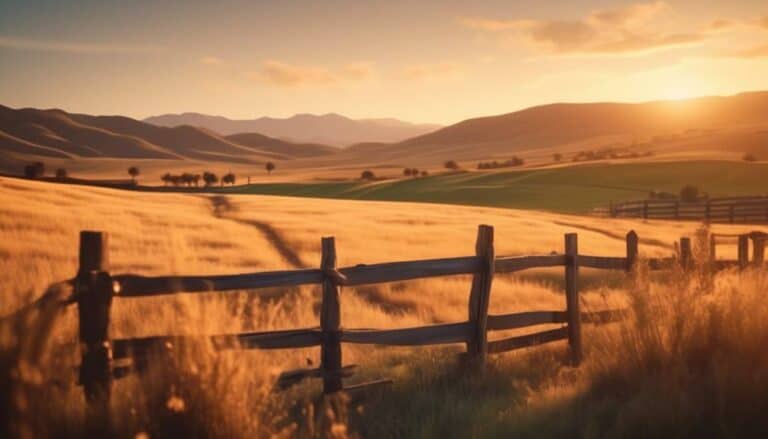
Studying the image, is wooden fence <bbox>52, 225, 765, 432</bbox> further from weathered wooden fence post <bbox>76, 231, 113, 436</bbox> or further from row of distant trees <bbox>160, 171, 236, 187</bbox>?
row of distant trees <bbox>160, 171, 236, 187</bbox>

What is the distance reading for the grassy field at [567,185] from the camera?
6475cm

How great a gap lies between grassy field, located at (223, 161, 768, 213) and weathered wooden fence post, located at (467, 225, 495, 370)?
50488mm

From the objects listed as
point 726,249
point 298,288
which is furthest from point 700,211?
point 298,288

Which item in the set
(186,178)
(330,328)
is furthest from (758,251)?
(186,178)

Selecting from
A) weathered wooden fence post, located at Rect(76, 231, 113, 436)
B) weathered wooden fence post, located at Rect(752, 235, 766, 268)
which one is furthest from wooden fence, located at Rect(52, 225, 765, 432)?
weathered wooden fence post, located at Rect(752, 235, 766, 268)

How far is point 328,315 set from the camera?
669 cm

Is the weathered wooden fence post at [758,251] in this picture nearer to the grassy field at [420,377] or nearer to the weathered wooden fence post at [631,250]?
the grassy field at [420,377]

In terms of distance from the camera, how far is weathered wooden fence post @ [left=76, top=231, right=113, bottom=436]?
206 inches

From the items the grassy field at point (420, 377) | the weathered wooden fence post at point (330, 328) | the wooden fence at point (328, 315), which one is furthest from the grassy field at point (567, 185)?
the weathered wooden fence post at point (330, 328)

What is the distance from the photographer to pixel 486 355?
783cm

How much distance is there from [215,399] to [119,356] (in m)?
Result: 1.78

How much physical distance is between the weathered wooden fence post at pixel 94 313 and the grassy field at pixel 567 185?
5389 cm

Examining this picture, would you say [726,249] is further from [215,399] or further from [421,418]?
[215,399]

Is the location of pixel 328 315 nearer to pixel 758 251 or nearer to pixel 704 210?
pixel 758 251
